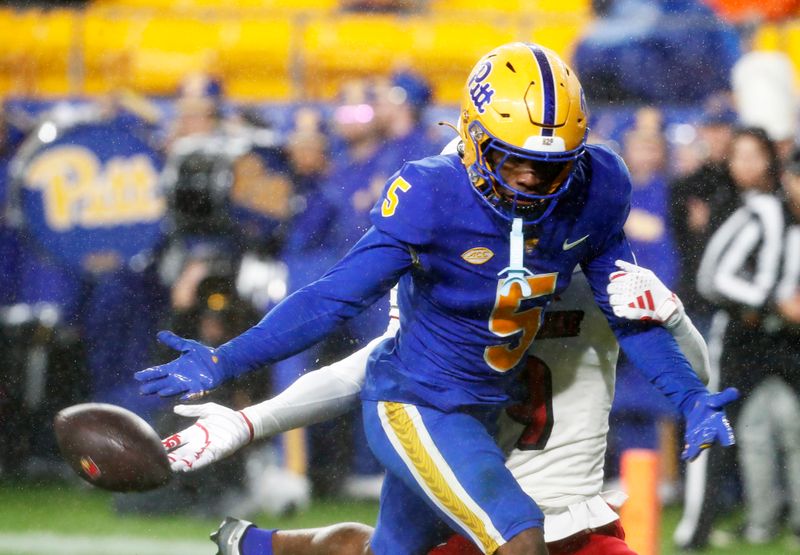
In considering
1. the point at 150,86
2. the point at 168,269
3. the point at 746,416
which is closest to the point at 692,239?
the point at 746,416

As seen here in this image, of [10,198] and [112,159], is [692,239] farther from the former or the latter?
[10,198]

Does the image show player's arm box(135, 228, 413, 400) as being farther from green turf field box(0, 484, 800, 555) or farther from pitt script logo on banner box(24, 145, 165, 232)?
pitt script logo on banner box(24, 145, 165, 232)

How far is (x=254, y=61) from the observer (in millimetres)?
7668

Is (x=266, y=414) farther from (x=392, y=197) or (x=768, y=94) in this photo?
(x=768, y=94)

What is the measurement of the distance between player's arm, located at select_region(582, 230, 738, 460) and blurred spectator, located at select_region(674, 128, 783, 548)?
6.18 ft

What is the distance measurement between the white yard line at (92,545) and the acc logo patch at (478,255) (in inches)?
89.1

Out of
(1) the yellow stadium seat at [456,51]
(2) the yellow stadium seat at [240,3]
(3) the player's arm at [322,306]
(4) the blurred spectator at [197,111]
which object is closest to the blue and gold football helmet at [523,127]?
(3) the player's arm at [322,306]

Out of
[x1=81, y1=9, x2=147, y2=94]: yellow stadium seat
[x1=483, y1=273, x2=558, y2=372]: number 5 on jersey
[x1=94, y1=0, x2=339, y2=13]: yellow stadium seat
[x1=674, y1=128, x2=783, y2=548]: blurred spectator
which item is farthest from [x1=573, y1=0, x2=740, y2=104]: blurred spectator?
[x1=483, y1=273, x2=558, y2=372]: number 5 on jersey

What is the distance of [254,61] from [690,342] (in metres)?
4.87

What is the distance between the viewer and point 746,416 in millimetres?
5074

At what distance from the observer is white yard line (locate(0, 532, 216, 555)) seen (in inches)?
189

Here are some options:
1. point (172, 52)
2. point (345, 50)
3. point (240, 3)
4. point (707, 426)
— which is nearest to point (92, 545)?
point (707, 426)

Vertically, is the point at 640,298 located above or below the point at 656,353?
above

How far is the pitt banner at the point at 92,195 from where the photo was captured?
5.84 m
